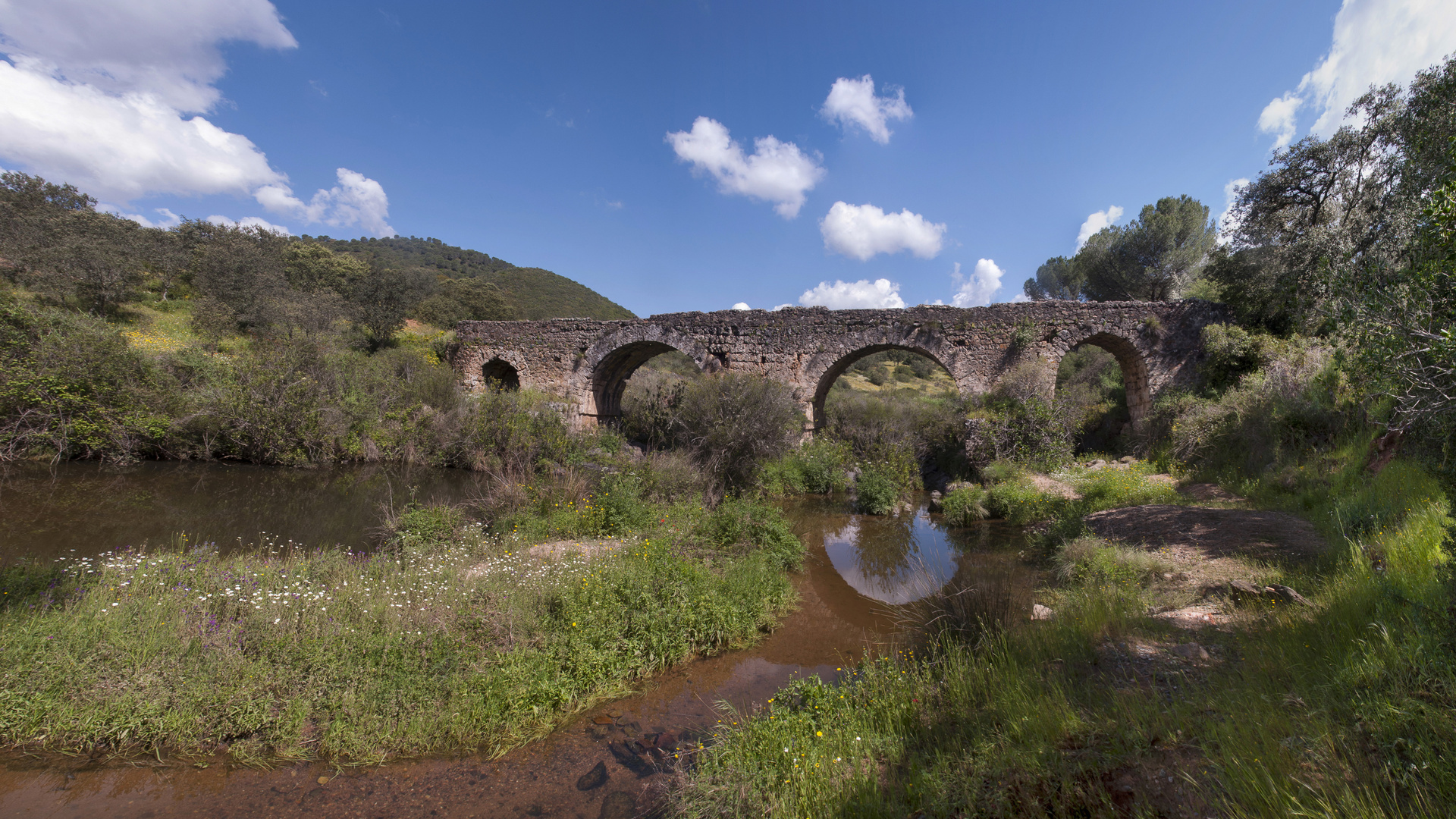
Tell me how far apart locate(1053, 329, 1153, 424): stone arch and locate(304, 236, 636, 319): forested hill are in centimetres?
3531

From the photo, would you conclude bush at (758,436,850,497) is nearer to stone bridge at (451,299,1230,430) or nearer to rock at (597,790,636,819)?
stone bridge at (451,299,1230,430)

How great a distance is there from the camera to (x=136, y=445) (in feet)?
34.9

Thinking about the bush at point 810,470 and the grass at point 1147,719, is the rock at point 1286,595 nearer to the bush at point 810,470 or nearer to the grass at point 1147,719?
the grass at point 1147,719

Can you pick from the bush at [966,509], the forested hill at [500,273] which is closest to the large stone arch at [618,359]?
the bush at [966,509]

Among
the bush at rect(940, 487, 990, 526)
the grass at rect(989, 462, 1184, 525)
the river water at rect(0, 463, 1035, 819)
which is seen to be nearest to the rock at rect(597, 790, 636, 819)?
the river water at rect(0, 463, 1035, 819)

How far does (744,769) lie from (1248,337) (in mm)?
13072

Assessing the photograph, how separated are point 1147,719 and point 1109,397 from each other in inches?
603

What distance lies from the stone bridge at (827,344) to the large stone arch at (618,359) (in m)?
0.03

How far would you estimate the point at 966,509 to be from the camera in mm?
8867

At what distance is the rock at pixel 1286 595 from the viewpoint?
Answer: 338 centimetres

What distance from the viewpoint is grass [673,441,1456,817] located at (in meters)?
1.71

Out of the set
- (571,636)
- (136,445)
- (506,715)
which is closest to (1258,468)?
(571,636)

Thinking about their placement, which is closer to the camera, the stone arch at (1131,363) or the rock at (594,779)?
the rock at (594,779)

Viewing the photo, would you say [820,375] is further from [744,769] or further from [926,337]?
[744,769]
